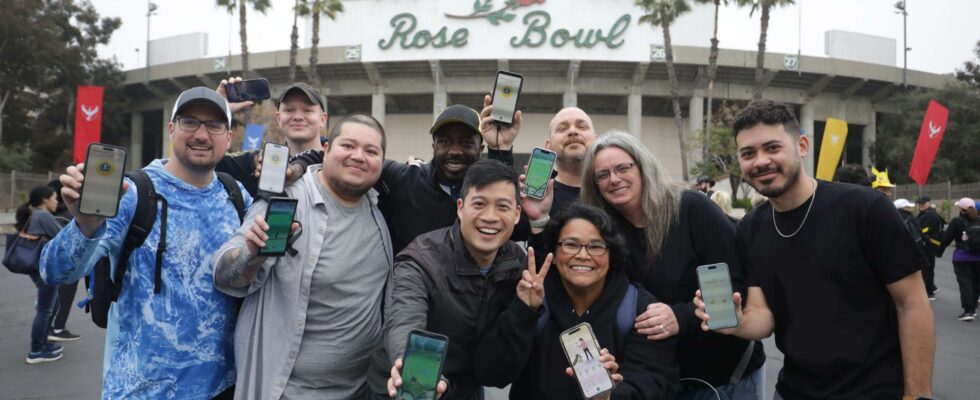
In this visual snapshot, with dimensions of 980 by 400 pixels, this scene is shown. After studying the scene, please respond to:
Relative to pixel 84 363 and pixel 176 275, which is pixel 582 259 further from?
pixel 84 363

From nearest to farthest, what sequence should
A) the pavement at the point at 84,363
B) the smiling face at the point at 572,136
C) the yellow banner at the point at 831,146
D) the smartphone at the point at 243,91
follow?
the smartphone at the point at 243,91 → the smiling face at the point at 572,136 → the pavement at the point at 84,363 → the yellow banner at the point at 831,146

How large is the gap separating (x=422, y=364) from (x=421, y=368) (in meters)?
0.02

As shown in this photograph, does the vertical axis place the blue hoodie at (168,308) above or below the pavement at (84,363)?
above

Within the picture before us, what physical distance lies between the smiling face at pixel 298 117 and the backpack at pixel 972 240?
11203 mm

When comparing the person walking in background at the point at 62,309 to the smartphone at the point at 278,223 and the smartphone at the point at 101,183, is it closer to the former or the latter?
the smartphone at the point at 101,183

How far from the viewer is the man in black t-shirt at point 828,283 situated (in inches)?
99.5

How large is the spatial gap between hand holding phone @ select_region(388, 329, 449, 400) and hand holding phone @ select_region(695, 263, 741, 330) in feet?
4.12

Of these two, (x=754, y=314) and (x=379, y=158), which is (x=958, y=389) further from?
(x=379, y=158)

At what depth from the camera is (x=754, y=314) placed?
2816mm

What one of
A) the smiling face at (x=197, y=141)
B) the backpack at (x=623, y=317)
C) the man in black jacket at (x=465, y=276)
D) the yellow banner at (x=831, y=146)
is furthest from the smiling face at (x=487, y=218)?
the yellow banner at (x=831, y=146)

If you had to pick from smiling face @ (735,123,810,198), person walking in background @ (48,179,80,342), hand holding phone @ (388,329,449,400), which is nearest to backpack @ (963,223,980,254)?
smiling face @ (735,123,810,198)

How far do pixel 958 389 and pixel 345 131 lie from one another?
674cm

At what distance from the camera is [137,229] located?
8.66 feet

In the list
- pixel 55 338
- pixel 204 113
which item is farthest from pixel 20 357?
pixel 204 113
